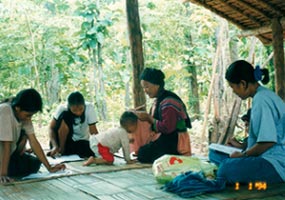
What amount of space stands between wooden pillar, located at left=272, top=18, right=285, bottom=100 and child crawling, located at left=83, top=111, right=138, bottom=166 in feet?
7.80

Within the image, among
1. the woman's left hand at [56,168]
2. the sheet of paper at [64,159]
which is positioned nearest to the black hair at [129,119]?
the sheet of paper at [64,159]

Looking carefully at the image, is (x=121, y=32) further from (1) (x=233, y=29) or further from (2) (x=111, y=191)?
(2) (x=111, y=191)

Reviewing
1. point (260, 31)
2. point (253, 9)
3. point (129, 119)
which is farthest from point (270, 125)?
point (260, 31)

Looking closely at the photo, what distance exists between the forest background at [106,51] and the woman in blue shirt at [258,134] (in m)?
4.96

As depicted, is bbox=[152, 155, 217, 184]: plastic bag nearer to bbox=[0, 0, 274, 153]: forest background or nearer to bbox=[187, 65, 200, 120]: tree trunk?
bbox=[0, 0, 274, 153]: forest background

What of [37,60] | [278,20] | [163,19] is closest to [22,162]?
[278,20]

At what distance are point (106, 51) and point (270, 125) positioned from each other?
7479 millimetres

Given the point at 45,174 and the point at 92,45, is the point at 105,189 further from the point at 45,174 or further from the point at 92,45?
the point at 92,45

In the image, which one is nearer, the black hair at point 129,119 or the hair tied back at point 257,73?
the hair tied back at point 257,73

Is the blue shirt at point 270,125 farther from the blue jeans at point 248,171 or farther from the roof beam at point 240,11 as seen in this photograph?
the roof beam at point 240,11

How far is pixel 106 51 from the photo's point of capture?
1030 cm

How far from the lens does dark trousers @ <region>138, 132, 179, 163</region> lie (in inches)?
183

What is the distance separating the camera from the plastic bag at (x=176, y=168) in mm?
3592

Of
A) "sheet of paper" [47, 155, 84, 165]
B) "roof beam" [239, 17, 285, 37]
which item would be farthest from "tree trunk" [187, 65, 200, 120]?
"sheet of paper" [47, 155, 84, 165]
